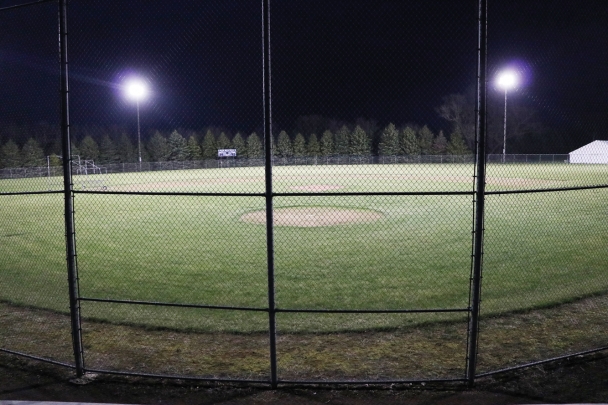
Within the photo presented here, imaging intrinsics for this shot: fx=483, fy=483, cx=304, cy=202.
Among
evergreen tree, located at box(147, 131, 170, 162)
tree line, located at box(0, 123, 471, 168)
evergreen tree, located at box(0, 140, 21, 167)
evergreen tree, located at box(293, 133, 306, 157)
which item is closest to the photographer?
tree line, located at box(0, 123, 471, 168)

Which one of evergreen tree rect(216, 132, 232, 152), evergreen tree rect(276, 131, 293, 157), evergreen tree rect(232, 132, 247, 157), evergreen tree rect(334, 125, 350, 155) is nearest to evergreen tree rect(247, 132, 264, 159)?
evergreen tree rect(232, 132, 247, 157)

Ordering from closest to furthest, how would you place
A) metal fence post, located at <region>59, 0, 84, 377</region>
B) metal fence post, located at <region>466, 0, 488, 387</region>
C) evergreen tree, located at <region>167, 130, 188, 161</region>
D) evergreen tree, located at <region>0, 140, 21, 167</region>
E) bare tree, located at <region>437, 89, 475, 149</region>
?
1. metal fence post, located at <region>466, 0, 488, 387</region>
2. metal fence post, located at <region>59, 0, 84, 377</region>
3. bare tree, located at <region>437, 89, 475, 149</region>
4. evergreen tree, located at <region>0, 140, 21, 167</region>
5. evergreen tree, located at <region>167, 130, 188, 161</region>

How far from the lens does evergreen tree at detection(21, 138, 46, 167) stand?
110 feet

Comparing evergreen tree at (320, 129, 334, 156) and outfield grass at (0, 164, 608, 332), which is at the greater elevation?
evergreen tree at (320, 129, 334, 156)

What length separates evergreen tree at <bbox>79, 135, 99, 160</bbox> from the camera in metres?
43.6

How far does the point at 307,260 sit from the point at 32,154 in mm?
29705

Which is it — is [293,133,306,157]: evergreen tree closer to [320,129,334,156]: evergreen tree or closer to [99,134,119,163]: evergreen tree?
[320,129,334,156]: evergreen tree

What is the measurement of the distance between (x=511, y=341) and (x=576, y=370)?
1.07 meters

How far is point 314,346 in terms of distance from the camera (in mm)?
6539

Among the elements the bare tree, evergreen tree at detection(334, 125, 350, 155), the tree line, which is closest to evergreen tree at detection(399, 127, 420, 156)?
the tree line

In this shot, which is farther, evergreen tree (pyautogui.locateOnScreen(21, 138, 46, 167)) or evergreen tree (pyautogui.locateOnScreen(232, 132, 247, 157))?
evergreen tree (pyautogui.locateOnScreen(232, 132, 247, 157))

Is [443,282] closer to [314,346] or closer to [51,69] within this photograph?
[314,346]

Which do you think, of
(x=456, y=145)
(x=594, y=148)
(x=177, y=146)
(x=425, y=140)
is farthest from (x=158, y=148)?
(x=594, y=148)

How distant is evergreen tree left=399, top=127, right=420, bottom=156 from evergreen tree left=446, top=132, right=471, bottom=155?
3.21 meters
